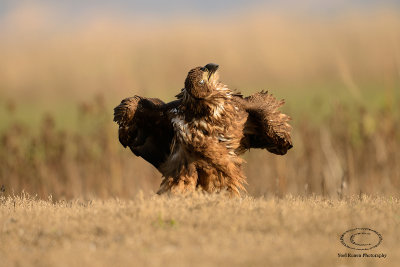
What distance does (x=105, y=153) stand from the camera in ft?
38.6

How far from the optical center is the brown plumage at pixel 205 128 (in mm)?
7734

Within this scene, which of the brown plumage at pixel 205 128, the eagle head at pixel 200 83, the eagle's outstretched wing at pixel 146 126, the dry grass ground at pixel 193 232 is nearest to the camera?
the dry grass ground at pixel 193 232

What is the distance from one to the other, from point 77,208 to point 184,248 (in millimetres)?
2037

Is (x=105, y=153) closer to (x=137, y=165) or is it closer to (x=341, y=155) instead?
(x=137, y=165)

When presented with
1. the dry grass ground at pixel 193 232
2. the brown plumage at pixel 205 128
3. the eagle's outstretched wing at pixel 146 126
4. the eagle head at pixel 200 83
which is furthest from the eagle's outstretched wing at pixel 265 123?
the dry grass ground at pixel 193 232

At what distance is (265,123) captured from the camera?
8273 millimetres

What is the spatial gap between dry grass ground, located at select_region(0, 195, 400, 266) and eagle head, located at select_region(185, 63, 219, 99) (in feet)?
4.69

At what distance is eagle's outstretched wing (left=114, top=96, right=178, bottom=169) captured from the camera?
27.1ft

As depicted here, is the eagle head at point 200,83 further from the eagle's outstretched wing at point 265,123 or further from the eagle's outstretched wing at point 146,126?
the eagle's outstretched wing at point 265,123

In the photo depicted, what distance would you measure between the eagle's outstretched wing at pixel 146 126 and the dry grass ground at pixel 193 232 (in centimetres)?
183

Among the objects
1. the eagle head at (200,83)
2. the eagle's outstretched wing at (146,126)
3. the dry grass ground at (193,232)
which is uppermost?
the eagle head at (200,83)

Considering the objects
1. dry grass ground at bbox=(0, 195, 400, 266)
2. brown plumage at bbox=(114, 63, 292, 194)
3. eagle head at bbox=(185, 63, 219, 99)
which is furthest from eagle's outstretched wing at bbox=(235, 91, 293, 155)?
dry grass ground at bbox=(0, 195, 400, 266)

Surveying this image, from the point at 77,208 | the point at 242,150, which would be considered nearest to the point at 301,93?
the point at 242,150

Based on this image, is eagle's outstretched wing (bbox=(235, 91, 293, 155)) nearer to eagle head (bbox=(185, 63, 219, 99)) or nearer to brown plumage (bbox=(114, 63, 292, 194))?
brown plumage (bbox=(114, 63, 292, 194))
